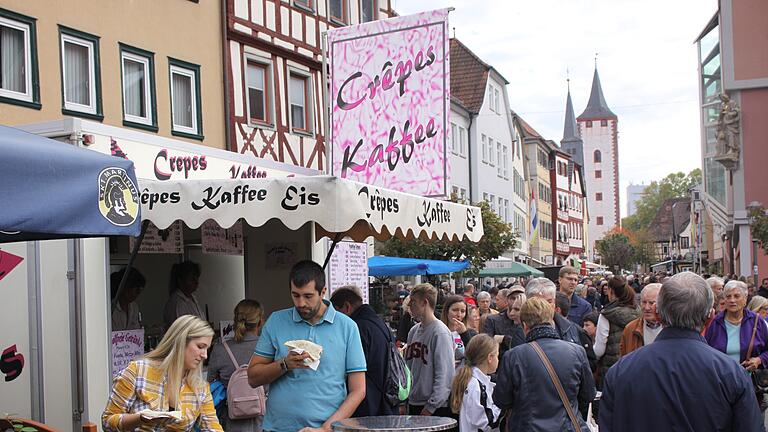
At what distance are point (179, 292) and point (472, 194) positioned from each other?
3946 cm

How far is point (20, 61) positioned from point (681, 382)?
15.0 meters

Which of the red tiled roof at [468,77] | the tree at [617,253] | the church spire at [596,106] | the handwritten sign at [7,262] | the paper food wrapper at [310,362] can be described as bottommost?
the tree at [617,253]

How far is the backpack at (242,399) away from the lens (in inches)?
284

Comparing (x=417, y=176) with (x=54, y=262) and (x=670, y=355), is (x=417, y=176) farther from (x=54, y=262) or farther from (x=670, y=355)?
(x=670, y=355)

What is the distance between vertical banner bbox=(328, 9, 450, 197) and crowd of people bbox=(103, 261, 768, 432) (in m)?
2.54

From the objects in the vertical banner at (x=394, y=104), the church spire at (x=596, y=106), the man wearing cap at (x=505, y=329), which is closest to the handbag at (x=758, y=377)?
the man wearing cap at (x=505, y=329)

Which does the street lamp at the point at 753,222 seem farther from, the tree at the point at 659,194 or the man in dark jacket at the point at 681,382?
the tree at the point at 659,194

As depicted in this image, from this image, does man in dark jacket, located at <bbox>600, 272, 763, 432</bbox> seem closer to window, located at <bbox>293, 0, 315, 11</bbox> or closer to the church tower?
window, located at <bbox>293, 0, 315, 11</bbox>

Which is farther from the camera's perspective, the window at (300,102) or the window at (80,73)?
the window at (300,102)

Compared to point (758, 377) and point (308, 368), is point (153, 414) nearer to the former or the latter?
point (308, 368)

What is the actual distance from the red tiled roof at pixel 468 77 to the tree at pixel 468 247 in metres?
14.8

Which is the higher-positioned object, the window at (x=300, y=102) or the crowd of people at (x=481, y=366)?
the window at (x=300, y=102)

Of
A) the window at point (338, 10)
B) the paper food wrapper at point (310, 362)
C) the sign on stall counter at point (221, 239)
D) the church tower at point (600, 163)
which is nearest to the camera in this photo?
the paper food wrapper at point (310, 362)

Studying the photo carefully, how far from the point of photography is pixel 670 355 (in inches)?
171
